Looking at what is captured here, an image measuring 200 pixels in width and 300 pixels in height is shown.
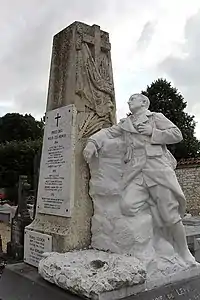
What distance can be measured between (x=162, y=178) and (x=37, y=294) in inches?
60.8

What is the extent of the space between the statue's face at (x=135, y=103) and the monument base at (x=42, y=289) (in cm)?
175

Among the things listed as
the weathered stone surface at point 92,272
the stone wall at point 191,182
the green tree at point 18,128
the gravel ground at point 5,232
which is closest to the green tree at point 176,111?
the stone wall at point 191,182

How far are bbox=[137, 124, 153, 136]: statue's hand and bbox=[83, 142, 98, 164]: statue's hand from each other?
0.49m

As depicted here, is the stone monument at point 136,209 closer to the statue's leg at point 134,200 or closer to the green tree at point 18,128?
the statue's leg at point 134,200

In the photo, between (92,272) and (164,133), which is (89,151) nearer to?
(164,133)

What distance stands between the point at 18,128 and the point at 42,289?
28272 mm

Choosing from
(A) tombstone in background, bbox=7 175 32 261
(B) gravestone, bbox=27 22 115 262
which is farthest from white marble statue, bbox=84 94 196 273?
(A) tombstone in background, bbox=7 175 32 261

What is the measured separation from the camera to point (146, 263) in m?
3.36

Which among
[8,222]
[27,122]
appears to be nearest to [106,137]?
[8,222]

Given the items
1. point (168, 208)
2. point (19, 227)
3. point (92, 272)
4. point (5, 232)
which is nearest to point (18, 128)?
point (5, 232)

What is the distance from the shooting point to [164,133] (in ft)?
12.0

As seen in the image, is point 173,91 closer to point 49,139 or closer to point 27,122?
point 27,122

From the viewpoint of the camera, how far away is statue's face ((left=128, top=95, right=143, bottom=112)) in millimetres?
3881

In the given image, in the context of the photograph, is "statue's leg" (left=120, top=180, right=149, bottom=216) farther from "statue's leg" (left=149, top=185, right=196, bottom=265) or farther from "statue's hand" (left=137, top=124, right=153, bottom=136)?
"statue's hand" (left=137, top=124, right=153, bottom=136)
